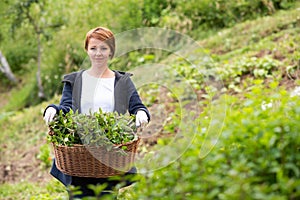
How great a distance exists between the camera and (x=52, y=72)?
410 inches

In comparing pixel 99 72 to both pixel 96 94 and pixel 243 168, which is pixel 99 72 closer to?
pixel 96 94

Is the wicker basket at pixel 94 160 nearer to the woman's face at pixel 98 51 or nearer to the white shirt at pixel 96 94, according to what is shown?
the white shirt at pixel 96 94

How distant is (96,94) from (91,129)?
16.5 inches

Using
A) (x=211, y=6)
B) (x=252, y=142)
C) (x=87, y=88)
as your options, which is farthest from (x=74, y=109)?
(x=211, y=6)

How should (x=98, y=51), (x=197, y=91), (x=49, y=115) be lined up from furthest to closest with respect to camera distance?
1. (x=197, y=91)
2. (x=98, y=51)
3. (x=49, y=115)

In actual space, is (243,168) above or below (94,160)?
above

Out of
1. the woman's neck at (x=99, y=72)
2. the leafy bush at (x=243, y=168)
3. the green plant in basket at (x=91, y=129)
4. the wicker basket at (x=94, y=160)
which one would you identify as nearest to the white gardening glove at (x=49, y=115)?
the green plant in basket at (x=91, y=129)

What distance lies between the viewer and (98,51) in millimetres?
3240

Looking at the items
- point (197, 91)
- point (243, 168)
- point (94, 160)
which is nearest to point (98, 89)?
point (94, 160)

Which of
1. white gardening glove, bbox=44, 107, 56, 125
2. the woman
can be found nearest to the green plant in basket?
white gardening glove, bbox=44, 107, 56, 125

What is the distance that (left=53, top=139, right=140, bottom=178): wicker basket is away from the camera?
288 cm

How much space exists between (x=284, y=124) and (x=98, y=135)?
1.07 metres

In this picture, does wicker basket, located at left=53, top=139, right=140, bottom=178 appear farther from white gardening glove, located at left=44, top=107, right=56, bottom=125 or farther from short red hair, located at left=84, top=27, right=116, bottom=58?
short red hair, located at left=84, top=27, right=116, bottom=58

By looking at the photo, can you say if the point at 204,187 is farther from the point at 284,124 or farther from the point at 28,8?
the point at 28,8
